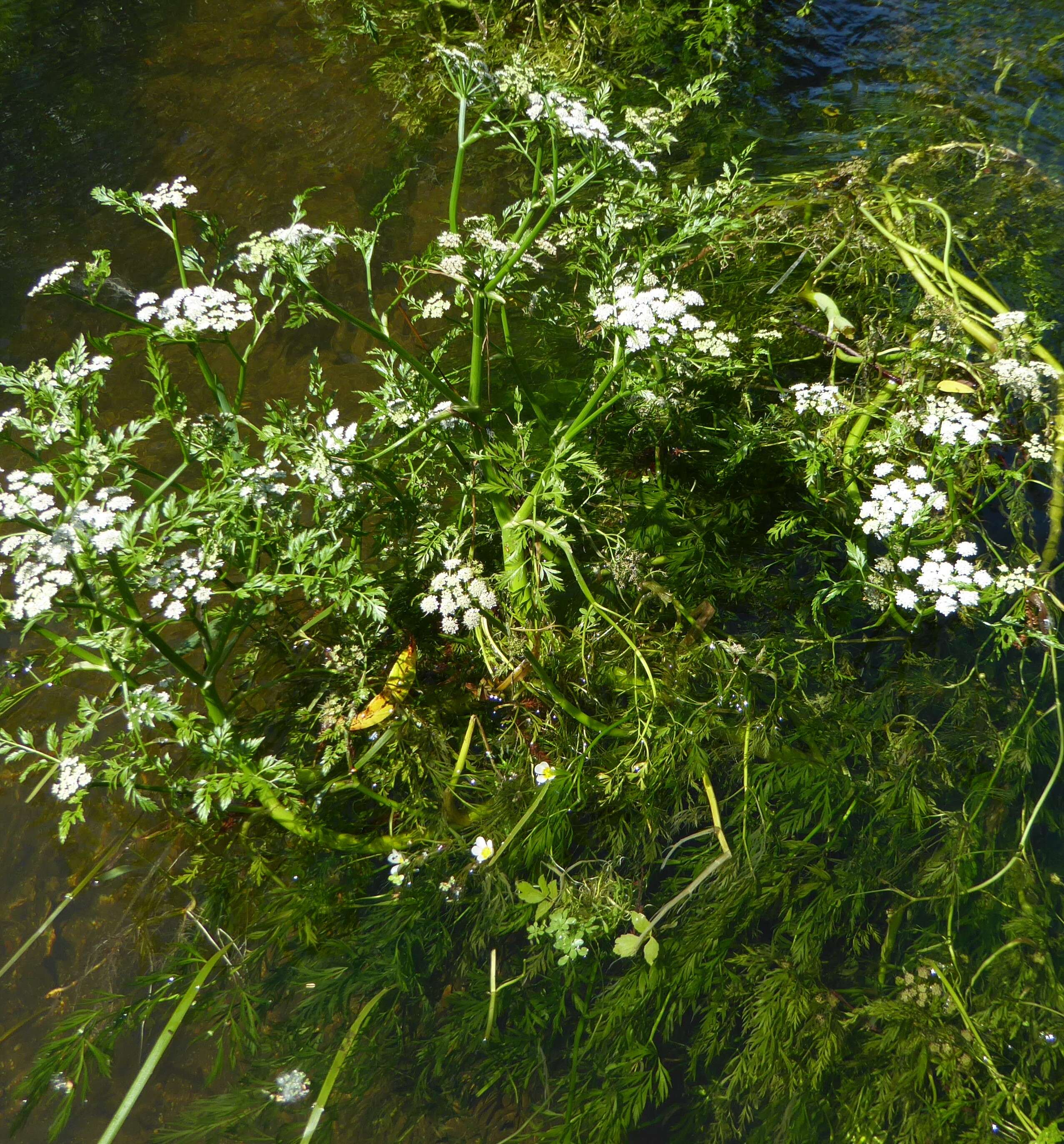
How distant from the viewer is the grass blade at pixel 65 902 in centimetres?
278

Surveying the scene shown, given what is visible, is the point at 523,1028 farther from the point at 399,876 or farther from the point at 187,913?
the point at 187,913

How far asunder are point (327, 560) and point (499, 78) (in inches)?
57.2

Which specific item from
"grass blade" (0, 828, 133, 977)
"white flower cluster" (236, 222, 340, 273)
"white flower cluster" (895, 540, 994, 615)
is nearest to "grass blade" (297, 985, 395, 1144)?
"grass blade" (0, 828, 133, 977)

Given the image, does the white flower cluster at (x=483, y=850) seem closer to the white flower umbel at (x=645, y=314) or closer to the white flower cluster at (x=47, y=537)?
the white flower cluster at (x=47, y=537)

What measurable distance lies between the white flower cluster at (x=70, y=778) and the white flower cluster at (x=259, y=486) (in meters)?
0.77

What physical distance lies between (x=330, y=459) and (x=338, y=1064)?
5.49 ft

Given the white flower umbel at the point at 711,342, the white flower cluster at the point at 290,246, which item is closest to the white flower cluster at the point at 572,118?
the white flower umbel at the point at 711,342

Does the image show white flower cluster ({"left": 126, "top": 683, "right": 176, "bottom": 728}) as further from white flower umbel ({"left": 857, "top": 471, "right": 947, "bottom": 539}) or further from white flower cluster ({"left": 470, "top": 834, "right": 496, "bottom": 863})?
white flower umbel ({"left": 857, "top": 471, "right": 947, "bottom": 539})

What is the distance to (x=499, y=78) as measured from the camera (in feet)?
8.51

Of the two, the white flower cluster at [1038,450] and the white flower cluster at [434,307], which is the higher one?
the white flower cluster at [434,307]

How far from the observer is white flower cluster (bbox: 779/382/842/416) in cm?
307

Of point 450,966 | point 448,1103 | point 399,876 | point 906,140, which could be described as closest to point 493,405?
point 399,876

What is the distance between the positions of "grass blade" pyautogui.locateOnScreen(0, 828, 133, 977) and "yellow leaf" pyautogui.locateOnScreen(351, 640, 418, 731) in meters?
0.89

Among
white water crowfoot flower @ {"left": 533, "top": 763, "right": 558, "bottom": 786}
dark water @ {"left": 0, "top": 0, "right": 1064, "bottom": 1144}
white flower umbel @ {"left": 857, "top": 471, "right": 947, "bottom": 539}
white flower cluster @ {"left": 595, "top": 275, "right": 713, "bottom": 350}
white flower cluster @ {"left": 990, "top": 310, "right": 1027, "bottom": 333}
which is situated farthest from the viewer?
dark water @ {"left": 0, "top": 0, "right": 1064, "bottom": 1144}
